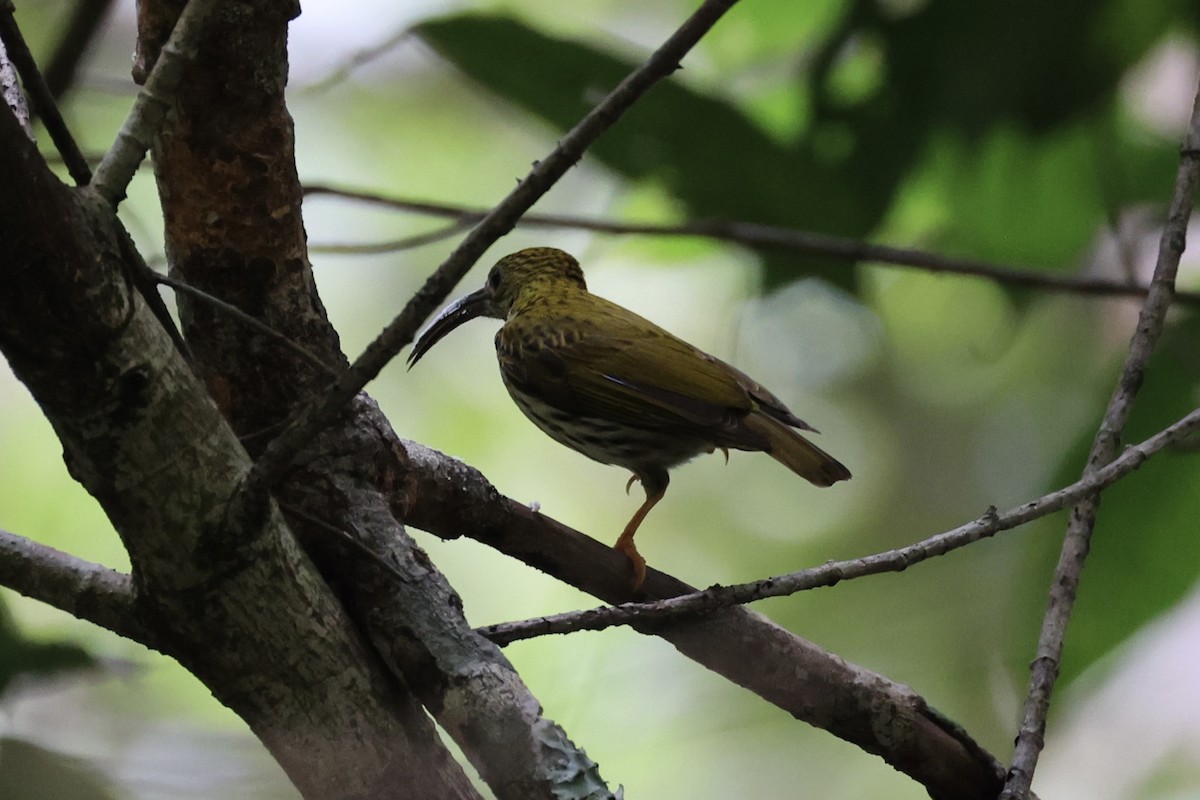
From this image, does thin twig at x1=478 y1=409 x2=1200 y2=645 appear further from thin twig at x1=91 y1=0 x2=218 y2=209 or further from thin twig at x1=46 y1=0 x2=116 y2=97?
thin twig at x1=46 y1=0 x2=116 y2=97

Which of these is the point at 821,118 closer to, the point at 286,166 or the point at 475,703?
the point at 286,166

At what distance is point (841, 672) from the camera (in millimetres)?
2355

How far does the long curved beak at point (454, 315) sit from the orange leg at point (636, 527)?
0.75 meters

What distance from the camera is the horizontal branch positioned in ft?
6.43

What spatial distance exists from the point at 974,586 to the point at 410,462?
505cm

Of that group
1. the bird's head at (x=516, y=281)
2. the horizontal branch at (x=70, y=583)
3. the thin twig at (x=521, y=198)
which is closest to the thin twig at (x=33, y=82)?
the thin twig at (x=521, y=198)

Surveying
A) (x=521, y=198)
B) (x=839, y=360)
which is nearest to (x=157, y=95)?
(x=521, y=198)

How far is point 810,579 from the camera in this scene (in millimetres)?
2020

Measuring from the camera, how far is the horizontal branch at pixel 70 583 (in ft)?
6.43

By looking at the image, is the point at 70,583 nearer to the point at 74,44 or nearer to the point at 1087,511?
the point at 1087,511

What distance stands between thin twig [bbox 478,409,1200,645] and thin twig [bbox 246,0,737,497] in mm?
658

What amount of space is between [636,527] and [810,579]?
1.12 m

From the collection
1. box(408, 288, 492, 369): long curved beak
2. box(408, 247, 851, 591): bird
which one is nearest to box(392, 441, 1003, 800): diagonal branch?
box(408, 247, 851, 591): bird

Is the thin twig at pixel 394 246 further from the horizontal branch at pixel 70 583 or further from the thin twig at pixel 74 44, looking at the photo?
the horizontal branch at pixel 70 583
